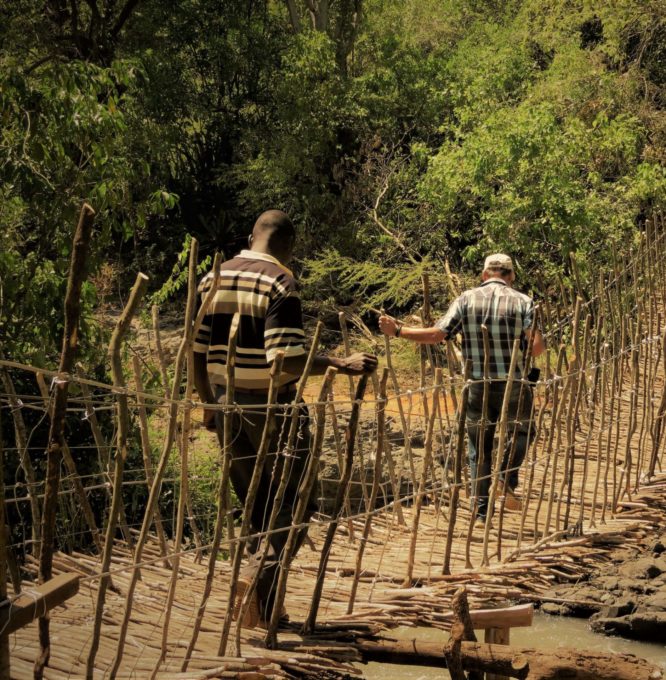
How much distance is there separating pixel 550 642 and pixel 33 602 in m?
3.01

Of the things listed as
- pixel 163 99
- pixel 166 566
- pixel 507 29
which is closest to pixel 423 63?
pixel 507 29

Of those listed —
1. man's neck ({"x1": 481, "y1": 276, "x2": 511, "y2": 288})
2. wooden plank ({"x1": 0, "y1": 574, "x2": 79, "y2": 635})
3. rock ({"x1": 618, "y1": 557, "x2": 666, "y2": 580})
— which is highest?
man's neck ({"x1": 481, "y1": 276, "x2": 511, "y2": 288})

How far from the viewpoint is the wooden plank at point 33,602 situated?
2.05 metres

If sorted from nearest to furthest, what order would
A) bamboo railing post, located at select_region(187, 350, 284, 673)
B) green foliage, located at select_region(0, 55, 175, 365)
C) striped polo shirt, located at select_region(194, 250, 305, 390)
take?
bamboo railing post, located at select_region(187, 350, 284, 673)
striped polo shirt, located at select_region(194, 250, 305, 390)
green foliage, located at select_region(0, 55, 175, 365)

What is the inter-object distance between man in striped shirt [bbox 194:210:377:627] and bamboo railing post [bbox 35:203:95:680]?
0.73 meters

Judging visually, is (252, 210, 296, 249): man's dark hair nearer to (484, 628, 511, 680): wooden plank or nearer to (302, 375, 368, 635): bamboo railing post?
(302, 375, 368, 635): bamboo railing post

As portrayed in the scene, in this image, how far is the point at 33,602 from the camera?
82.9 inches

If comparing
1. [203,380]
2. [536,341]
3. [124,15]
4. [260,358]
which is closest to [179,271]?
[536,341]

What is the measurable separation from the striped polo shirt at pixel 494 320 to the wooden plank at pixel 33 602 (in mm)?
2487

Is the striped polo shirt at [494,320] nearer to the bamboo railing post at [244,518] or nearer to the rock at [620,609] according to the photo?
the rock at [620,609]

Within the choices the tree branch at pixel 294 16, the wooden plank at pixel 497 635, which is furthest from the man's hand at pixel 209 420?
the tree branch at pixel 294 16

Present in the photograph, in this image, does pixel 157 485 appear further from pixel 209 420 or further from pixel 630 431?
pixel 630 431

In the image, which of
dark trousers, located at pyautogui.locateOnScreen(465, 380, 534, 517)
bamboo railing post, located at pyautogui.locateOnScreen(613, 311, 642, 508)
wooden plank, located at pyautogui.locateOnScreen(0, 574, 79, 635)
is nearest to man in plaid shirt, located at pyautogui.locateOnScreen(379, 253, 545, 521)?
dark trousers, located at pyautogui.locateOnScreen(465, 380, 534, 517)

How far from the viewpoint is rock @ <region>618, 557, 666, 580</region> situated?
4711mm
